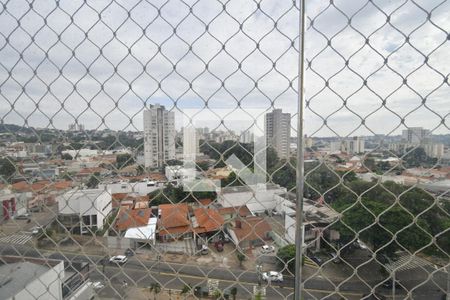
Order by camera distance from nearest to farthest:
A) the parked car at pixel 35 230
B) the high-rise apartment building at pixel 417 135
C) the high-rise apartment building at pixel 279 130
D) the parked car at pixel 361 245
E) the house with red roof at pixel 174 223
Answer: the high-rise apartment building at pixel 417 135 < the high-rise apartment building at pixel 279 130 < the parked car at pixel 361 245 < the house with red roof at pixel 174 223 < the parked car at pixel 35 230

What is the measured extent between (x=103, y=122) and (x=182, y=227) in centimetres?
43

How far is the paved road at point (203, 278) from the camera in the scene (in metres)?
0.85

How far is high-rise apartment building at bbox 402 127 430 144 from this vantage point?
613mm

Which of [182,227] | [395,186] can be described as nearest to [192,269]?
[182,227]

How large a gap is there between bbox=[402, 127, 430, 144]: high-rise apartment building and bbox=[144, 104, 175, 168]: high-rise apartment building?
591 millimetres

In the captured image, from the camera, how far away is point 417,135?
0.62 meters

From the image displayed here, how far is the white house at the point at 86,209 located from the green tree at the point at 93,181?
2 centimetres

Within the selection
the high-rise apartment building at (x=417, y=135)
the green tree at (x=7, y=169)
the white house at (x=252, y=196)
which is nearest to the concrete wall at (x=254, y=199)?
the white house at (x=252, y=196)

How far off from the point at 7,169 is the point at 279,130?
3.27 feet

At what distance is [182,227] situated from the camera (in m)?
0.96

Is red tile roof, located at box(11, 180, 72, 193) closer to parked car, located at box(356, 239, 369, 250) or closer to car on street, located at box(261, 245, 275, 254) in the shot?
car on street, located at box(261, 245, 275, 254)

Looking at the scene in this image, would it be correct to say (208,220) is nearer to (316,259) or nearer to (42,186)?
(316,259)

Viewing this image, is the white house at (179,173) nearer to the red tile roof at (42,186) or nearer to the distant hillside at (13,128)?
the red tile roof at (42,186)

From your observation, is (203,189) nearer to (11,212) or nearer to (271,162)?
(271,162)
